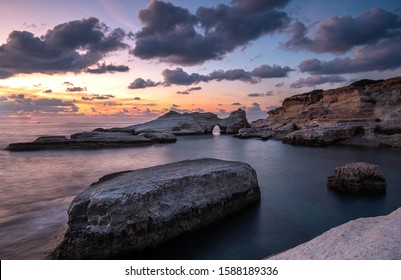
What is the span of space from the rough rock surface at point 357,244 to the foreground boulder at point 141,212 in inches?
141

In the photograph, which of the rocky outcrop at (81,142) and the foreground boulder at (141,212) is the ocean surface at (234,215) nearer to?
the foreground boulder at (141,212)

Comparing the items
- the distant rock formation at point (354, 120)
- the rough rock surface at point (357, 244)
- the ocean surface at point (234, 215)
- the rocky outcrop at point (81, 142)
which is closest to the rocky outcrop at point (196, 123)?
the distant rock formation at point (354, 120)

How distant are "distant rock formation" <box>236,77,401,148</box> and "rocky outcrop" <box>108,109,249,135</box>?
716 inches

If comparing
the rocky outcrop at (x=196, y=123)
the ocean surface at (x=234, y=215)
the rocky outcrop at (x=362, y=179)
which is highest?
the rocky outcrop at (x=196, y=123)

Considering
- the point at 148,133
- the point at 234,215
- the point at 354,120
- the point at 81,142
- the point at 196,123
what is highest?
the point at 354,120

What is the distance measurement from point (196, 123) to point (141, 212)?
6459 cm

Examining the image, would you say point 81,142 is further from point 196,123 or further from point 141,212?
point 196,123

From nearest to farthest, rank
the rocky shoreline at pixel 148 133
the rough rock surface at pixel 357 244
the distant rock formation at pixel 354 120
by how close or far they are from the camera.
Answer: the rough rock surface at pixel 357 244, the rocky shoreline at pixel 148 133, the distant rock formation at pixel 354 120

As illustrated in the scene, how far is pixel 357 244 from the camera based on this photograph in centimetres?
560

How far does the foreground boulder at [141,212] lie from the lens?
7.50 meters

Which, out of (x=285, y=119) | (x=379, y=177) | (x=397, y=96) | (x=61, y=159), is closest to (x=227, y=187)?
(x=379, y=177)

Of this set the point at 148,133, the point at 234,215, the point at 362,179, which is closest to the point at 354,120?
the point at 362,179

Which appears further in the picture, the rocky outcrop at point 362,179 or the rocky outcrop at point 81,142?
the rocky outcrop at point 81,142

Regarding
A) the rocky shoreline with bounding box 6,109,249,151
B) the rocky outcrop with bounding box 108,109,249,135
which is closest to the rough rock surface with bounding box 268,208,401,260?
the rocky shoreline with bounding box 6,109,249,151
